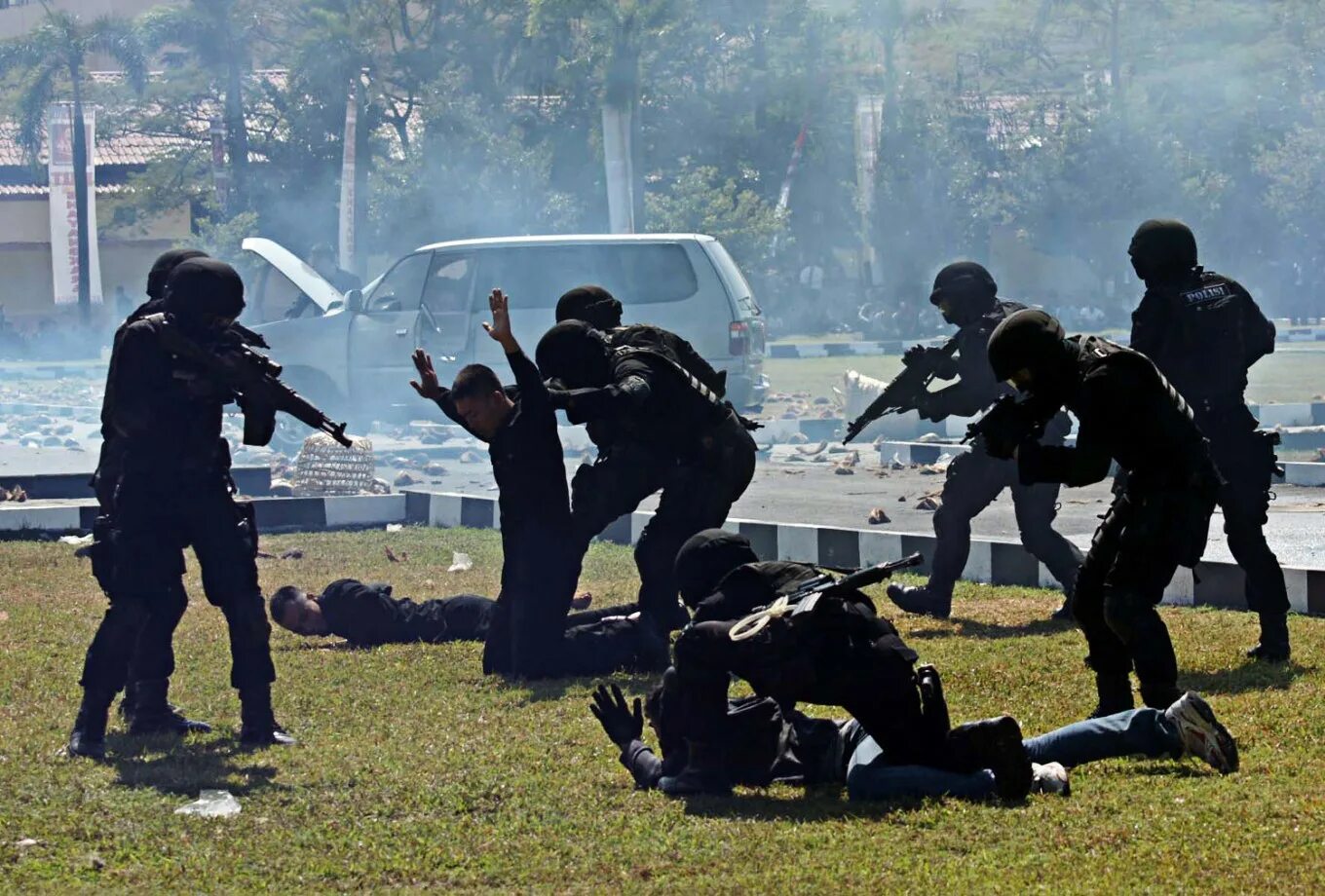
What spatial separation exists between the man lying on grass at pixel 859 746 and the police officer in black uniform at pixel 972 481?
127 inches

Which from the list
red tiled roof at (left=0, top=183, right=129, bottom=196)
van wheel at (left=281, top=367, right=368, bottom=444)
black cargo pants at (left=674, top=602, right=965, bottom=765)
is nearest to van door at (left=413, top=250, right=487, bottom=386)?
van wheel at (left=281, top=367, right=368, bottom=444)

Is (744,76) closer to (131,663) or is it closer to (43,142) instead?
(43,142)

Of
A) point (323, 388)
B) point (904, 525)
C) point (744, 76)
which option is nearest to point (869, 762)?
point (904, 525)

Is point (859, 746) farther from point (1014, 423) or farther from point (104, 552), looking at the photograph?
point (104, 552)

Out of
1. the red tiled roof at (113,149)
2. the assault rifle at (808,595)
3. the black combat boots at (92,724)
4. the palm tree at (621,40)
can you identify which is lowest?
the black combat boots at (92,724)

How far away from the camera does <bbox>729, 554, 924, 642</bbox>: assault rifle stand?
5.22 m

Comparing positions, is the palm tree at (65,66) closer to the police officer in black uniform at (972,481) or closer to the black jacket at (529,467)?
the police officer in black uniform at (972,481)

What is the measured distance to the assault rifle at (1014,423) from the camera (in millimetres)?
5730

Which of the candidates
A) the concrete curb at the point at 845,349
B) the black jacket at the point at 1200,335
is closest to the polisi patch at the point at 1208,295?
the black jacket at the point at 1200,335

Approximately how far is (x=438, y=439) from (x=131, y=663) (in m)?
13.8

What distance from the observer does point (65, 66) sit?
45.2 m

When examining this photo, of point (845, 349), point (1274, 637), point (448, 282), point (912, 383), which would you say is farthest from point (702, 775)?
point (845, 349)

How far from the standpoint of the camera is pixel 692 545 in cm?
571

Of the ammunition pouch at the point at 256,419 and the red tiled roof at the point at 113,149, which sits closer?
the ammunition pouch at the point at 256,419
